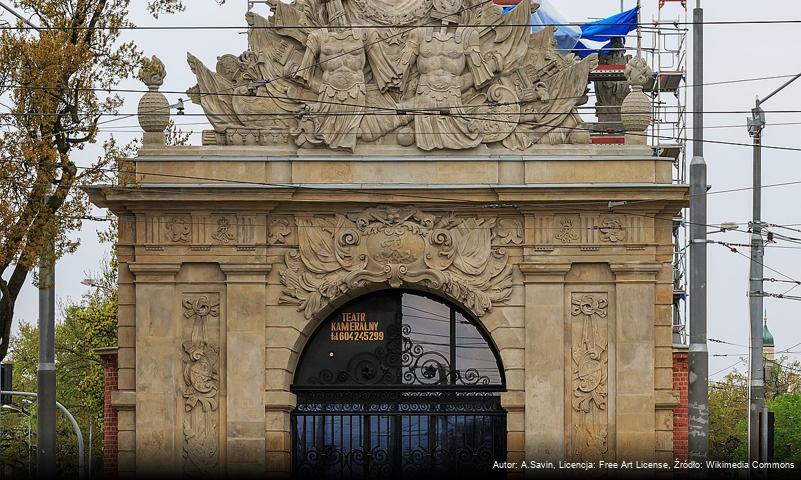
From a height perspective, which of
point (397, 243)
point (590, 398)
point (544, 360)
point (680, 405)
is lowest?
point (680, 405)

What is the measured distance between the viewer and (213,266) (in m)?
33.5

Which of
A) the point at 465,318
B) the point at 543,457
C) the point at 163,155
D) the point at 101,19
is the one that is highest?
the point at 101,19

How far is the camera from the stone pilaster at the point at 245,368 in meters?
33.2

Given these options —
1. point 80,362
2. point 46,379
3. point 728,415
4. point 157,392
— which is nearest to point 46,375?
point 46,379

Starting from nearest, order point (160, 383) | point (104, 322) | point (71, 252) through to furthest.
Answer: point (71, 252) → point (160, 383) → point (104, 322)

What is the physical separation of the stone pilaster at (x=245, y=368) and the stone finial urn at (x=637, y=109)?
6.44m

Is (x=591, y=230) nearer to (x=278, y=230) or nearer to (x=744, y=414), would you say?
(x=278, y=230)

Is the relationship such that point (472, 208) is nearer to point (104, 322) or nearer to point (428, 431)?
point (428, 431)

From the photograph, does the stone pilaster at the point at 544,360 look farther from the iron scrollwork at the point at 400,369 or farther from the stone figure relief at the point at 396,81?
the stone figure relief at the point at 396,81

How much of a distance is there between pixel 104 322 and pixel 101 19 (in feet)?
69.2

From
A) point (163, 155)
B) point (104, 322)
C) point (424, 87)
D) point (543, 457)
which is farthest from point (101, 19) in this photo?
point (104, 322)

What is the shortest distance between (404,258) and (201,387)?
3.99m

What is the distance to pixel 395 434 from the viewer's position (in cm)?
3394

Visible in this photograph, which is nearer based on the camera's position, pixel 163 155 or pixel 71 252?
pixel 71 252
